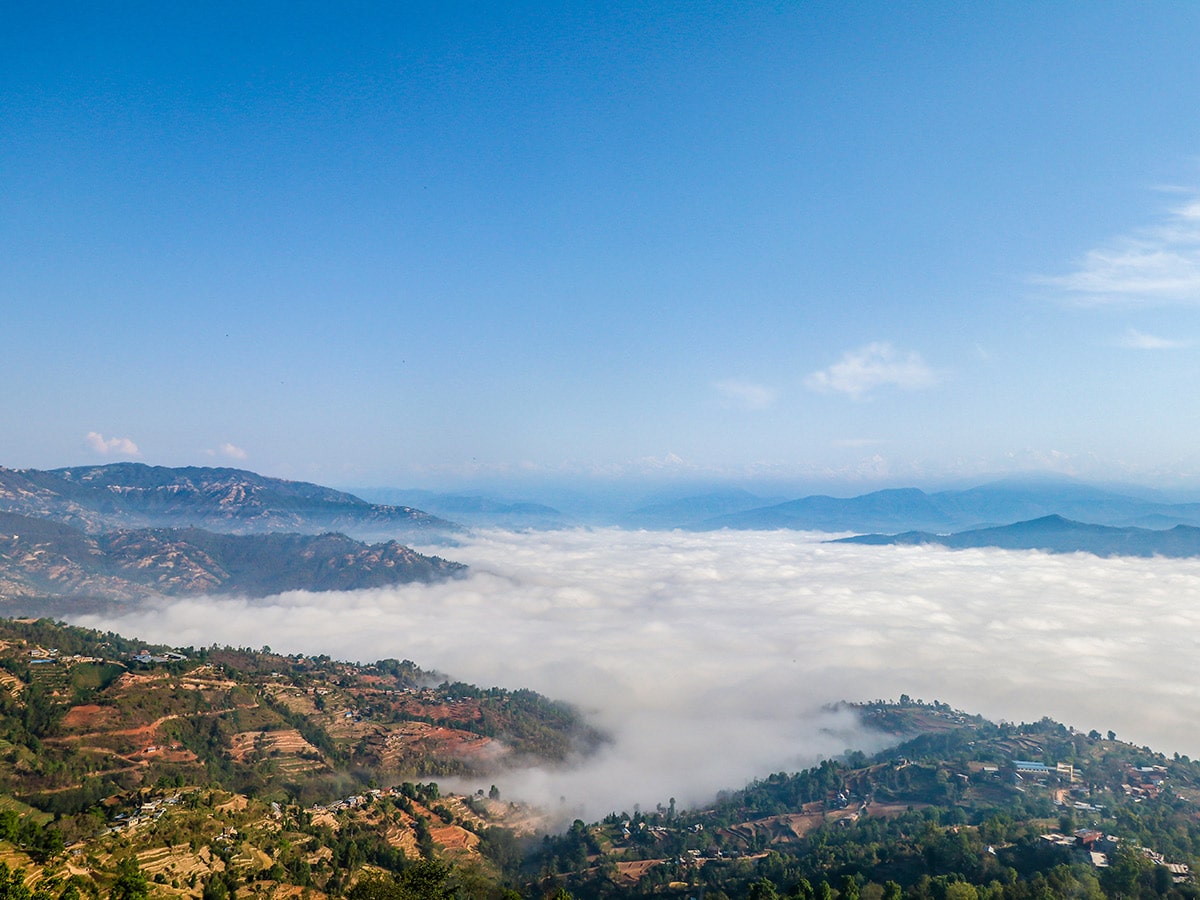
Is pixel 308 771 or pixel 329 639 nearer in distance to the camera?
pixel 308 771

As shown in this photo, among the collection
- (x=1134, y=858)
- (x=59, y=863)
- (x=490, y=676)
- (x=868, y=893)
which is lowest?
(x=490, y=676)

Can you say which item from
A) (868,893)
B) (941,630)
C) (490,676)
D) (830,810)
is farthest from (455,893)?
(941,630)

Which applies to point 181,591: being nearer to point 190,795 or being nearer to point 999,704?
point 190,795

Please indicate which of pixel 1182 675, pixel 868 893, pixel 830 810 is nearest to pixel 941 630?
pixel 1182 675

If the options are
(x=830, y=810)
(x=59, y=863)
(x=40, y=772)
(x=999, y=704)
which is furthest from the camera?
(x=999, y=704)

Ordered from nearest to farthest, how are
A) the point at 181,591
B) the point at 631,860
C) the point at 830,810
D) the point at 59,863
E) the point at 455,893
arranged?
1. the point at 59,863
2. the point at 455,893
3. the point at 631,860
4. the point at 830,810
5. the point at 181,591

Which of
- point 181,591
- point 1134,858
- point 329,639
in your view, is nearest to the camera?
point 1134,858

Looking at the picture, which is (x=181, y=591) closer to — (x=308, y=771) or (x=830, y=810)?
(x=308, y=771)

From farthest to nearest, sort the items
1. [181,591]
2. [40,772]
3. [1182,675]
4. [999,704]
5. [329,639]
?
1. [181,591]
2. [329,639]
3. [999,704]
4. [1182,675]
5. [40,772]

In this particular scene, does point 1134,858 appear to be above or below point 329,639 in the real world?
above
